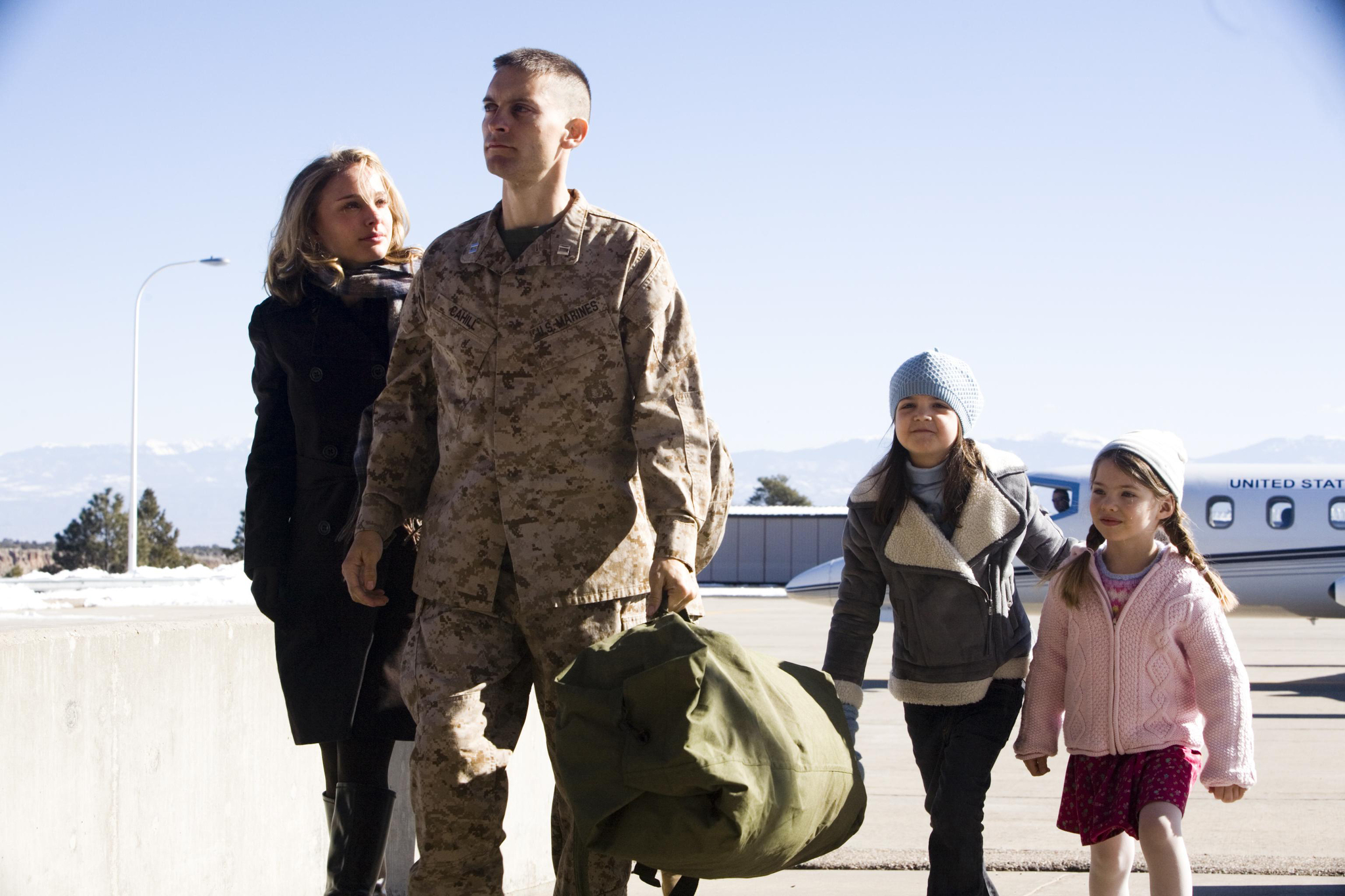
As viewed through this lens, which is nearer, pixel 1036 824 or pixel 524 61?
pixel 524 61

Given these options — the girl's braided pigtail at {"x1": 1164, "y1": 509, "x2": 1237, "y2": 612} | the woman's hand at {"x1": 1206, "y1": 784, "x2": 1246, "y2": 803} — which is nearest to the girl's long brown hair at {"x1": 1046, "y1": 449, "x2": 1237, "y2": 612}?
the girl's braided pigtail at {"x1": 1164, "y1": 509, "x2": 1237, "y2": 612}

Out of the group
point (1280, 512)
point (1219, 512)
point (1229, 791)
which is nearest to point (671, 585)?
point (1229, 791)

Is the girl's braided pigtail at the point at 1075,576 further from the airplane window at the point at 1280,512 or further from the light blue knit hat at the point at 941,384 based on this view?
the airplane window at the point at 1280,512

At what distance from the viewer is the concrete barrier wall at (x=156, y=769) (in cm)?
320

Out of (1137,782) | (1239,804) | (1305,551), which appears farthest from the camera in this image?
(1305,551)

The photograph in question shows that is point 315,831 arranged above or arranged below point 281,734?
below

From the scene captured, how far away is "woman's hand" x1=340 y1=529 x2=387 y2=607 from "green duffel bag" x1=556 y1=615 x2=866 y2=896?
78 cm

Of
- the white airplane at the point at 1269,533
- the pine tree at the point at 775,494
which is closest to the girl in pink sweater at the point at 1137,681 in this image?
the white airplane at the point at 1269,533

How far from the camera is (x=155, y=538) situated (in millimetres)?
66625

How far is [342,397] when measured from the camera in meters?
3.77

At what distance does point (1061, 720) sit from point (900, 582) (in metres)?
0.61

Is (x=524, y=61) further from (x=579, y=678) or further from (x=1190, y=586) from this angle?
(x=1190, y=586)

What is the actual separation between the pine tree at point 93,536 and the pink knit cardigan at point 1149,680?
67184 millimetres

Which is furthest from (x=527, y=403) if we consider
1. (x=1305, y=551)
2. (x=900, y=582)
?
(x=1305, y=551)
